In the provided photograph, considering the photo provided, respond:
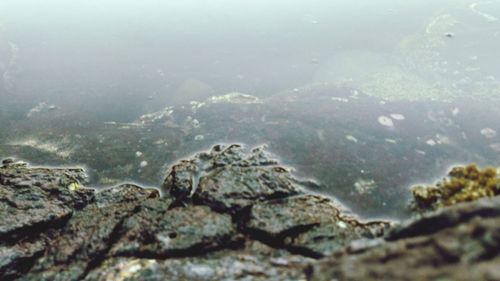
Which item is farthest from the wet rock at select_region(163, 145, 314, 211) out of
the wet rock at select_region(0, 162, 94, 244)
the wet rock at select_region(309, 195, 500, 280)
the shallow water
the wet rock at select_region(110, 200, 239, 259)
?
the wet rock at select_region(309, 195, 500, 280)

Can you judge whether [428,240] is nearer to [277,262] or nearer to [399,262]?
[399,262]

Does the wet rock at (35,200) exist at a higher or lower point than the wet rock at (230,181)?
higher

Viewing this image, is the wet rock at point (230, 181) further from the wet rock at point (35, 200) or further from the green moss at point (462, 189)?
the green moss at point (462, 189)

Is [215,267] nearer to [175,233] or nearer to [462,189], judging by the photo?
[175,233]

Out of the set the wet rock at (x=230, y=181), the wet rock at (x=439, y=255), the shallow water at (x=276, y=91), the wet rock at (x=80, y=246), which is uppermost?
the wet rock at (x=439, y=255)

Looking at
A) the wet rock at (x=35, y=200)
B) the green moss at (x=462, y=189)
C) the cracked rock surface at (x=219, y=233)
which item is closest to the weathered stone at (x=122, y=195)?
the cracked rock surface at (x=219, y=233)

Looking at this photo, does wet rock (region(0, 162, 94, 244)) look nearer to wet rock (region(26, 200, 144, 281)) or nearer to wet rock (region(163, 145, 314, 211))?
wet rock (region(26, 200, 144, 281))

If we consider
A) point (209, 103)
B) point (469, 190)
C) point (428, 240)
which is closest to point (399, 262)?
point (428, 240)
